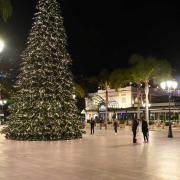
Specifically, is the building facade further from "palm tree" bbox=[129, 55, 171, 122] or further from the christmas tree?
the christmas tree

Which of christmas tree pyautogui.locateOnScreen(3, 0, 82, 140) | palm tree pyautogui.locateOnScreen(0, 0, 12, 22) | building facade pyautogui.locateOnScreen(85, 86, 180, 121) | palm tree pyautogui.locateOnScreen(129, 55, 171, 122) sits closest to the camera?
palm tree pyautogui.locateOnScreen(0, 0, 12, 22)

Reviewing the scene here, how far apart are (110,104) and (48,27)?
52935 mm

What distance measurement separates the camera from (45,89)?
26.3 meters

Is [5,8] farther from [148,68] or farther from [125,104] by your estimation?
[125,104]

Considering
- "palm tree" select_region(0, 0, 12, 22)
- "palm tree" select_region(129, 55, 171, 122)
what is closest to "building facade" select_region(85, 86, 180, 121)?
"palm tree" select_region(129, 55, 171, 122)

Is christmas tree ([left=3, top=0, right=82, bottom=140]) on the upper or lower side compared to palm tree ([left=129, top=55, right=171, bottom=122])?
lower

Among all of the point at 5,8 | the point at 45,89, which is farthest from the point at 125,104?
the point at 5,8

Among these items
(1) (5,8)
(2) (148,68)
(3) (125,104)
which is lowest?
(3) (125,104)

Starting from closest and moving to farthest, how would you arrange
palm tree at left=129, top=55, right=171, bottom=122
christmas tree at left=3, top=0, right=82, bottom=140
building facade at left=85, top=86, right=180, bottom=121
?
christmas tree at left=3, top=0, right=82, bottom=140, palm tree at left=129, top=55, right=171, bottom=122, building facade at left=85, top=86, right=180, bottom=121

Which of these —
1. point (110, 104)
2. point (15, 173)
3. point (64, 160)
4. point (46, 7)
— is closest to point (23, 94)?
point (46, 7)

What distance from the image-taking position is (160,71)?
49.2 metres

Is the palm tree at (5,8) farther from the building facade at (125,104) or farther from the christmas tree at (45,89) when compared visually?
the building facade at (125,104)

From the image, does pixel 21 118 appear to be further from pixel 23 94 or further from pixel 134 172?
pixel 134 172

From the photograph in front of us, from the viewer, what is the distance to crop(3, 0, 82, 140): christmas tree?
2580cm
